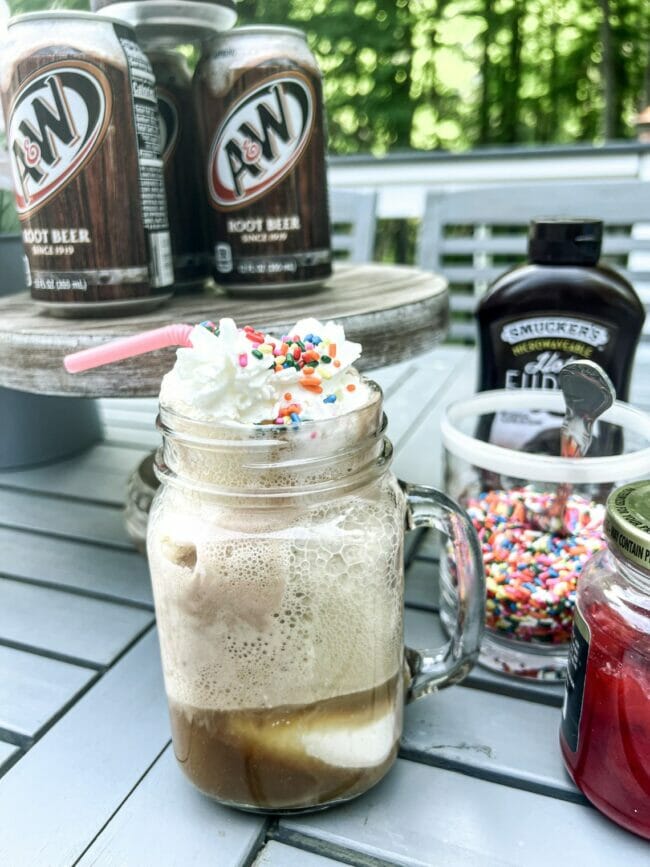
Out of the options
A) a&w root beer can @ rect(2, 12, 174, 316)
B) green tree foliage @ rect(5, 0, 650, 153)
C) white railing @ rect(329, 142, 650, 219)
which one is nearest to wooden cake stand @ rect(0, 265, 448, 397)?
a&w root beer can @ rect(2, 12, 174, 316)

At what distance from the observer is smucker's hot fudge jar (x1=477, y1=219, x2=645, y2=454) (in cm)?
59

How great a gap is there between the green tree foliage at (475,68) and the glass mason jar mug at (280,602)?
3.32 m

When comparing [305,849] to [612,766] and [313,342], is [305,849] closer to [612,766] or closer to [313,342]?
[612,766]

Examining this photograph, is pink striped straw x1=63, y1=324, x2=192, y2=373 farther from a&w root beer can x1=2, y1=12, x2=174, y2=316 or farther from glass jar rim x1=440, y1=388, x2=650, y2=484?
glass jar rim x1=440, y1=388, x2=650, y2=484

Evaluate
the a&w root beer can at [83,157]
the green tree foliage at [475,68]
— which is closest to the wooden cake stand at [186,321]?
the a&w root beer can at [83,157]

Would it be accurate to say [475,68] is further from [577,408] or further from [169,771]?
[169,771]

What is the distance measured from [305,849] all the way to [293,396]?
0.26 meters

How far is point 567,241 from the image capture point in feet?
1.94

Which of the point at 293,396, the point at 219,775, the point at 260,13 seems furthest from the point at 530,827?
the point at 260,13

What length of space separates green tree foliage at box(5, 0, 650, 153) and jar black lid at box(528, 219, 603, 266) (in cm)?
305

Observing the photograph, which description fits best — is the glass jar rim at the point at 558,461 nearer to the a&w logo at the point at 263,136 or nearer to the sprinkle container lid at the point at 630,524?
the sprinkle container lid at the point at 630,524

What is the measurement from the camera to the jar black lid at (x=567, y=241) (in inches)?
23.0

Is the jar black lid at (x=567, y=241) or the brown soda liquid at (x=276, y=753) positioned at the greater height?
the jar black lid at (x=567, y=241)

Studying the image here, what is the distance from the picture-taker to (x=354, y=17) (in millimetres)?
3404
